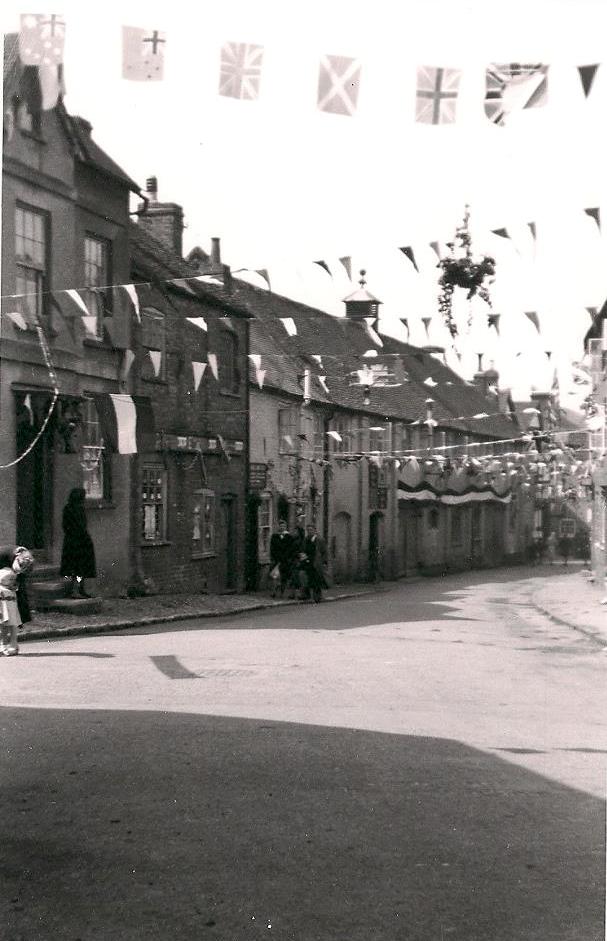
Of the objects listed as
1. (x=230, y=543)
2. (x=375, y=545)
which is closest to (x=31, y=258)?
(x=230, y=543)

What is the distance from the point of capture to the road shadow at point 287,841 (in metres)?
4.34

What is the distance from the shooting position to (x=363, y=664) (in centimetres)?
1177

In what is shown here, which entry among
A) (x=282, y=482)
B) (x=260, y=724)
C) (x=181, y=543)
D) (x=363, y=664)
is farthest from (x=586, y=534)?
(x=260, y=724)

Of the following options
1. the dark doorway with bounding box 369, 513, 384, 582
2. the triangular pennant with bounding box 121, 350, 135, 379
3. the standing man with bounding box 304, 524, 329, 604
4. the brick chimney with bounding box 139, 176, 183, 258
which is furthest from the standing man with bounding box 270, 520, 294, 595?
the dark doorway with bounding box 369, 513, 384, 582

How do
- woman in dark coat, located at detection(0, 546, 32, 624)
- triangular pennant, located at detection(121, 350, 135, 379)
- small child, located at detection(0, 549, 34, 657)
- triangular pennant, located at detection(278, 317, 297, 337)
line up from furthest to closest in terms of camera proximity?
triangular pennant, located at detection(121, 350, 135, 379) → triangular pennant, located at detection(278, 317, 297, 337) → woman in dark coat, located at detection(0, 546, 32, 624) → small child, located at detection(0, 549, 34, 657)

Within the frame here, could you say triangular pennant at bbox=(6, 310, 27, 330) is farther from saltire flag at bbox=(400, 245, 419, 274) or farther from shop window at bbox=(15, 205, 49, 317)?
saltire flag at bbox=(400, 245, 419, 274)

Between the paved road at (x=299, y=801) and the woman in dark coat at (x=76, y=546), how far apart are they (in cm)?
649

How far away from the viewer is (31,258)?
15.8m

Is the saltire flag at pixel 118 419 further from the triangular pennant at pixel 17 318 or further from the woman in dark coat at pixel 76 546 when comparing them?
the woman in dark coat at pixel 76 546

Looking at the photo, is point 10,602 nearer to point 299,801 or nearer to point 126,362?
point 299,801

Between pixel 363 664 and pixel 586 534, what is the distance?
2147 inches

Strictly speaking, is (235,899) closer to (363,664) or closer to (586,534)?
(363,664)

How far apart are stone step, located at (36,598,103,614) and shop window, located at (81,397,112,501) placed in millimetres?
3190

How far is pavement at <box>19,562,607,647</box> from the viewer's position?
15414mm
